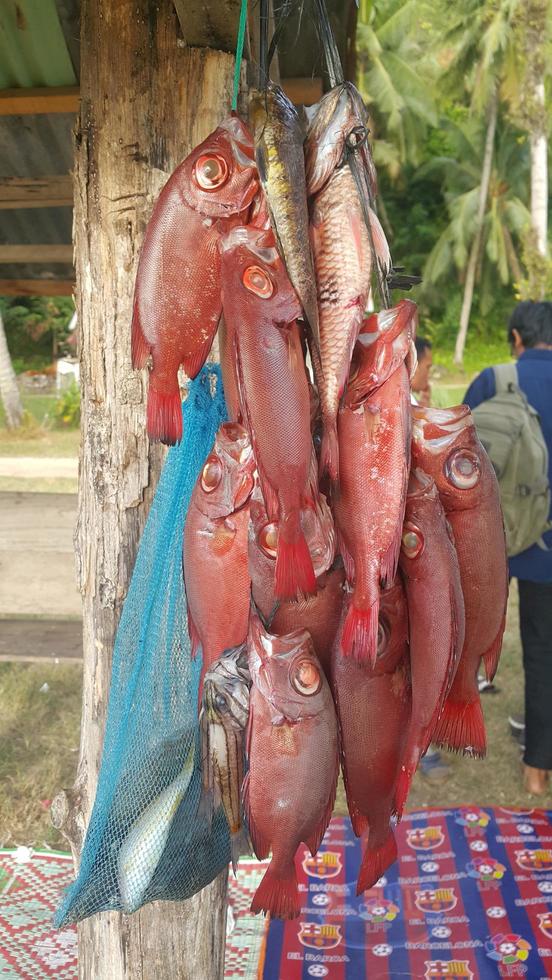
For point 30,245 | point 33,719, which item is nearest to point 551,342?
point 30,245

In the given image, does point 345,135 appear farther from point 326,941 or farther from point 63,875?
point 63,875

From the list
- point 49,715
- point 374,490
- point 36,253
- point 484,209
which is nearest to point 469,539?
point 374,490

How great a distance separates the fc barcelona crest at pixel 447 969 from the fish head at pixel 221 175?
2785 mm

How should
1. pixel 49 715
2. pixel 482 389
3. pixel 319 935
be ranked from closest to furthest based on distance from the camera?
pixel 319 935
pixel 482 389
pixel 49 715

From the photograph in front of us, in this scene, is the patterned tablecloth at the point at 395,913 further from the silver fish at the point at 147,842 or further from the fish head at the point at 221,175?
the fish head at the point at 221,175

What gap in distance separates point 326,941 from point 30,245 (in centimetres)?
340

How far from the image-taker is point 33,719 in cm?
519

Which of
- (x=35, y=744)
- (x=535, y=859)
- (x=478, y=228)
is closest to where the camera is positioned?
(x=535, y=859)

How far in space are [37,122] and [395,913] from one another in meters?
3.30

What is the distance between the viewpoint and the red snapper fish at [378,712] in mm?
1348

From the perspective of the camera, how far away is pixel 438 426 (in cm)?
137

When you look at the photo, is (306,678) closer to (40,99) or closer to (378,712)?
(378,712)

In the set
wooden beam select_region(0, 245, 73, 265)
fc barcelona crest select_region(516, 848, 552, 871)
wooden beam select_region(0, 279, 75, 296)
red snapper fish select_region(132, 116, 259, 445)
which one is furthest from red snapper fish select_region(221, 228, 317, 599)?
wooden beam select_region(0, 279, 75, 296)

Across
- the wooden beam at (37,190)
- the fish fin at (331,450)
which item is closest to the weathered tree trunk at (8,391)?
the wooden beam at (37,190)
